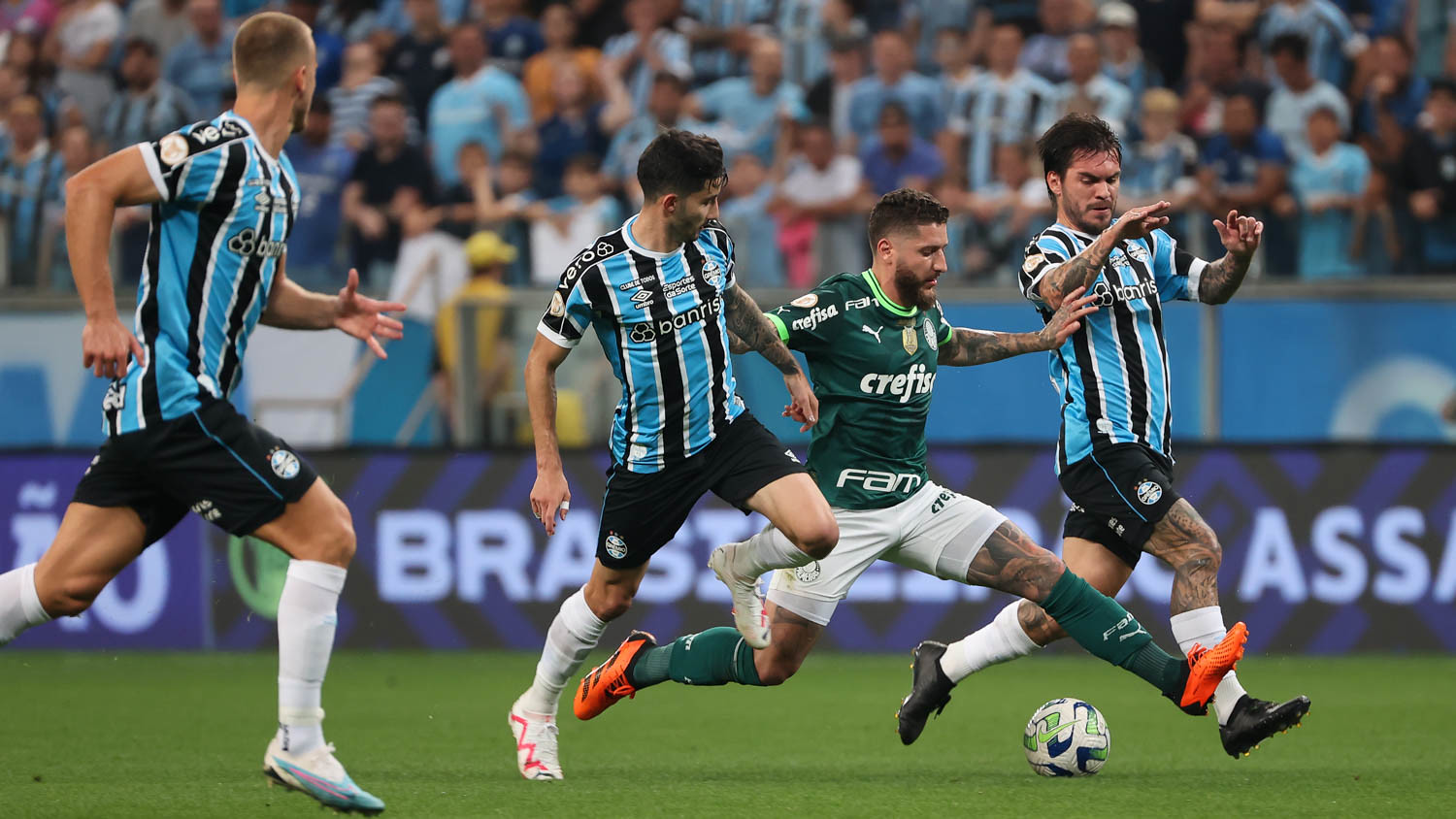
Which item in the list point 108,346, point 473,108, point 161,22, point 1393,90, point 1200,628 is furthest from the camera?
point 161,22

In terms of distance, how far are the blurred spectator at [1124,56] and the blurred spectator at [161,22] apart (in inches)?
304

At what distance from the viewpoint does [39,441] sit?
40.0 feet

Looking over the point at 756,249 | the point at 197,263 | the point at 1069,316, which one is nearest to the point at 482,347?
the point at 756,249

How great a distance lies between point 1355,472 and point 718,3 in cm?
655

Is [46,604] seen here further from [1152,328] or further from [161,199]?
[1152,328]

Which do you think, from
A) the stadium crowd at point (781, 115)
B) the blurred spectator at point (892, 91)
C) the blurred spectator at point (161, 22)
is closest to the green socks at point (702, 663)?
the stadium crowd at point (781, 115)

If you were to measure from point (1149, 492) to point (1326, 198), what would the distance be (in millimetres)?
5914

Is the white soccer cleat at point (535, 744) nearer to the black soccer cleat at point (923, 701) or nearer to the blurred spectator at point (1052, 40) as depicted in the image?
the black soccer cleat at point (923, 701)

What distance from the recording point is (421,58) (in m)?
15.1

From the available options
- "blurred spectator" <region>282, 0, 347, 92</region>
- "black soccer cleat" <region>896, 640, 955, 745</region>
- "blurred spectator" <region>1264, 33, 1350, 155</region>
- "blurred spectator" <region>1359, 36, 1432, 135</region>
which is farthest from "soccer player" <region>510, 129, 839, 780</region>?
"blurred spectator" <region>282, 0, 347, 92</region>

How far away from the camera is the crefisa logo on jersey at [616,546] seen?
6.56 meters

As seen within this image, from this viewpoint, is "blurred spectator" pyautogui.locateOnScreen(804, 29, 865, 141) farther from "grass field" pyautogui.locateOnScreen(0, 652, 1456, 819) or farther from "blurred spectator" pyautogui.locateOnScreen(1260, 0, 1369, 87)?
"grass field" pyautogui.locateOnScreen(0, 652, 1456, 819)

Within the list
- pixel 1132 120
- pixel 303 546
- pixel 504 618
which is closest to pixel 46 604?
pixel 303 546

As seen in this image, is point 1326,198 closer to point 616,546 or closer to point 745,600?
point 745,600
